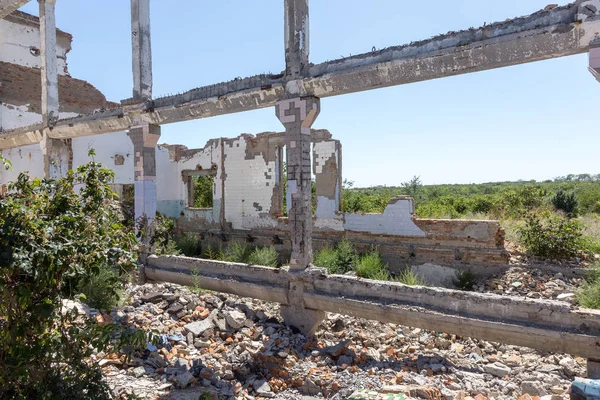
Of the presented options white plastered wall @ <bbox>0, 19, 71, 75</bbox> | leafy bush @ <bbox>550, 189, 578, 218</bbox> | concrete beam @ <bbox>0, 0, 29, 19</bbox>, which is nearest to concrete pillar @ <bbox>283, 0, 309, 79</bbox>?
concrete beam @ <bbox>0, 0, 29, 19</bbox>

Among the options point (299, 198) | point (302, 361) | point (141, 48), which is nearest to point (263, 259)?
point (299, 198)

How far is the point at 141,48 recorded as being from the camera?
830 cm

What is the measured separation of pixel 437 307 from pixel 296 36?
4.31 metres

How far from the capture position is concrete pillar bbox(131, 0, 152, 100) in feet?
27.1

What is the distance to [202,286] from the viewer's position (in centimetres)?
731

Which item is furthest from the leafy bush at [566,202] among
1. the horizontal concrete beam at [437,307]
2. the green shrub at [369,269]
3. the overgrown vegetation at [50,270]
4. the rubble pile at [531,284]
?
the overgrown vegetation at [50,270]

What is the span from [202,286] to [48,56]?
725 centimetres

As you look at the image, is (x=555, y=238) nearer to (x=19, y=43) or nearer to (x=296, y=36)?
(x=296, y=36)

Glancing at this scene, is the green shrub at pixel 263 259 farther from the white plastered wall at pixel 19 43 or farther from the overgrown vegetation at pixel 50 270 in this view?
the white plastered wall at pixel 19 43

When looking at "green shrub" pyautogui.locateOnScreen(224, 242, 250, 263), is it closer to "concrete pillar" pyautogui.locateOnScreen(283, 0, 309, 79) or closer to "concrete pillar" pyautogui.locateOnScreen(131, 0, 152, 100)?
"concrete pillar" pyautogui.locateOnScreen(131, 0, 152, 100)

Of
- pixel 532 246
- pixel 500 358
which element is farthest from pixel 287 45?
pixel 532 246

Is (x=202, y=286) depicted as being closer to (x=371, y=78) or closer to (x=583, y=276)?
(x=371, y=78)

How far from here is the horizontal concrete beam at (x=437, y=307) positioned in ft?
14.9

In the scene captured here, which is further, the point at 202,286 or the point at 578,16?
the point at 202,286
